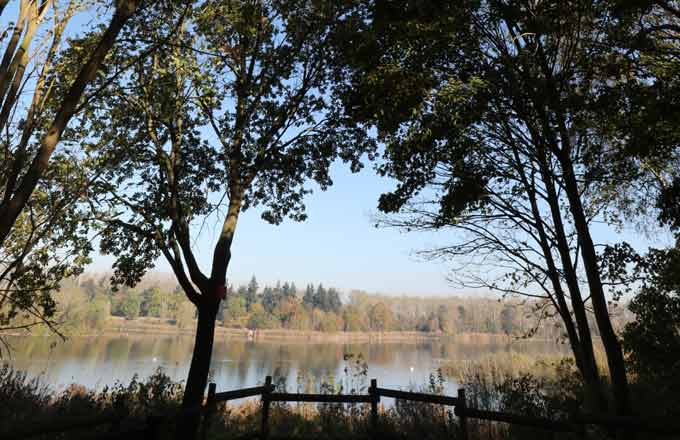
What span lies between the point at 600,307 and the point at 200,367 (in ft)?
26.6

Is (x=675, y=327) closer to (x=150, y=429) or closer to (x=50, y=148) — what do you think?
(x=150, y=429)

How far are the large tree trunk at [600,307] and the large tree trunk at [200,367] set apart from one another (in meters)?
7.76

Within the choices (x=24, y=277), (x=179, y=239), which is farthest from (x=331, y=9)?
(x=24, y=277)

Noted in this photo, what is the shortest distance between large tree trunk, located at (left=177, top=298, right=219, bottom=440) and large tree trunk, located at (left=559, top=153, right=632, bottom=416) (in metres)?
7.76

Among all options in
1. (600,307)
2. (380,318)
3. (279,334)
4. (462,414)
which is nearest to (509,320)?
(380,318)

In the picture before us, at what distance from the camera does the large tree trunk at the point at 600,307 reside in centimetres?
667

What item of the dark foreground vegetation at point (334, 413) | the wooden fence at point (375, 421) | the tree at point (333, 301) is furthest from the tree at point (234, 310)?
the wooden fence at point (375, 421)

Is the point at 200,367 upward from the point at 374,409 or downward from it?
upward

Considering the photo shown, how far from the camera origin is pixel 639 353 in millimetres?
8383

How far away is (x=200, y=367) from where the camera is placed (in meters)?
8.28

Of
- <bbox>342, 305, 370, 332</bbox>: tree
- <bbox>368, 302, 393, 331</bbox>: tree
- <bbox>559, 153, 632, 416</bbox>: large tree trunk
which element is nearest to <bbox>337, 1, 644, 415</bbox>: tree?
<bbox>559, 153, 632, 416</bbox>: large tree trunk

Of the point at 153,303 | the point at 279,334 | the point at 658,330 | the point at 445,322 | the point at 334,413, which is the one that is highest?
the point at 658,330

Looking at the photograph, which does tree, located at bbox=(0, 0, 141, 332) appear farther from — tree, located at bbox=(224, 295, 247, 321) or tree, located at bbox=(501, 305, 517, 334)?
tree, located at bbox=(501, 305, 517, 334)

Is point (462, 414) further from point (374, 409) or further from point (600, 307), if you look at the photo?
point (600, 307)
